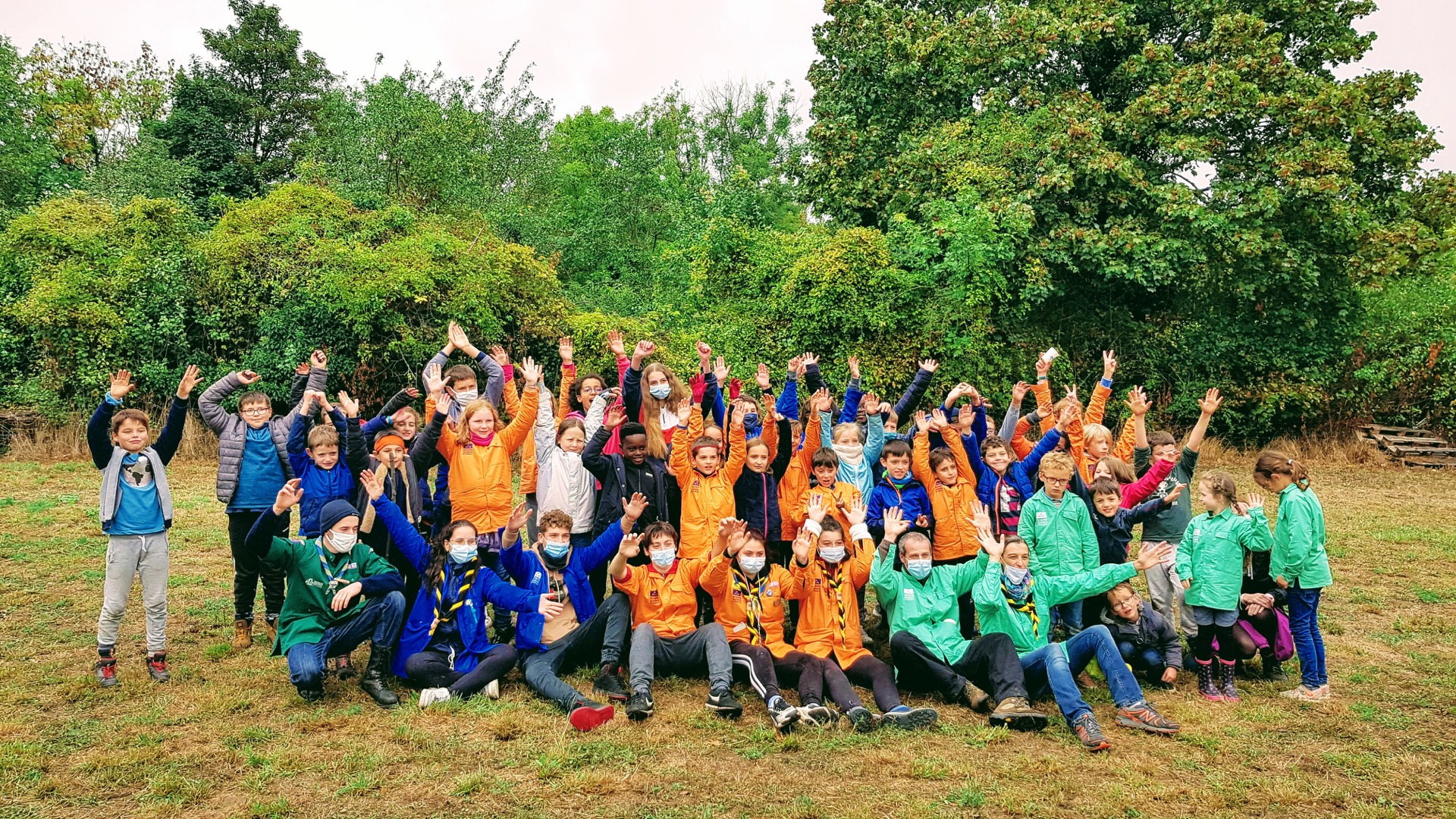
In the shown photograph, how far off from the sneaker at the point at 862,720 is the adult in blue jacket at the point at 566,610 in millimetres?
1427

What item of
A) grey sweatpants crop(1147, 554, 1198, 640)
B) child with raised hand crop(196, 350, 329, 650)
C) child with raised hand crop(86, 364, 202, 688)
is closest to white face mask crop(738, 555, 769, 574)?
grey sweatpants crop(1147, 554, 1198, 640)

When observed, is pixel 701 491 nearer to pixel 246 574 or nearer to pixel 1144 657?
pixel 1144 657

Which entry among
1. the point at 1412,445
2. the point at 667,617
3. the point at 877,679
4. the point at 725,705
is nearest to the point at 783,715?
the point at 725,705

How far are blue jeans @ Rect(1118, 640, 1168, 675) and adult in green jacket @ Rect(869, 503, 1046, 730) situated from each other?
96 centimetres

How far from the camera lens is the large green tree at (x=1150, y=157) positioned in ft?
51.3

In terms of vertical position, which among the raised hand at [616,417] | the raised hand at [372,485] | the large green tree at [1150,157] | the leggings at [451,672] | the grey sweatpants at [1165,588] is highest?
the large green tree at [1150,157]

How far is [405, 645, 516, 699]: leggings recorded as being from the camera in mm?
5434

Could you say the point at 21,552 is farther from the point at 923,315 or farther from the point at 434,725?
the point at 923,315

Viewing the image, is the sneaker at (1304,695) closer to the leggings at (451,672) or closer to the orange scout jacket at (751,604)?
the orange scout jacket at (751,604)

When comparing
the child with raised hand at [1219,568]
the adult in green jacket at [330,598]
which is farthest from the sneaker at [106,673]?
the child with raised hand at [1219,568]

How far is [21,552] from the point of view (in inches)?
359

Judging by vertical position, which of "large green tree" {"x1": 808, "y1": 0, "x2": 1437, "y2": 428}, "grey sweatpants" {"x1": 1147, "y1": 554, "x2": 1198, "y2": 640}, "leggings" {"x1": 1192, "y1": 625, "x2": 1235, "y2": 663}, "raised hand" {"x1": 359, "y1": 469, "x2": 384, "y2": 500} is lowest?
"leggings" {"x1": 1192, "y1": 625, "x2": 1235, "y2": 663}

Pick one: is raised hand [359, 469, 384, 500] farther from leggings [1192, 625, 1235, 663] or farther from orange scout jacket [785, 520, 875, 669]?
leggings [1192, 625, 1235, 663]

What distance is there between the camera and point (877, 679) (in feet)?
17.6
